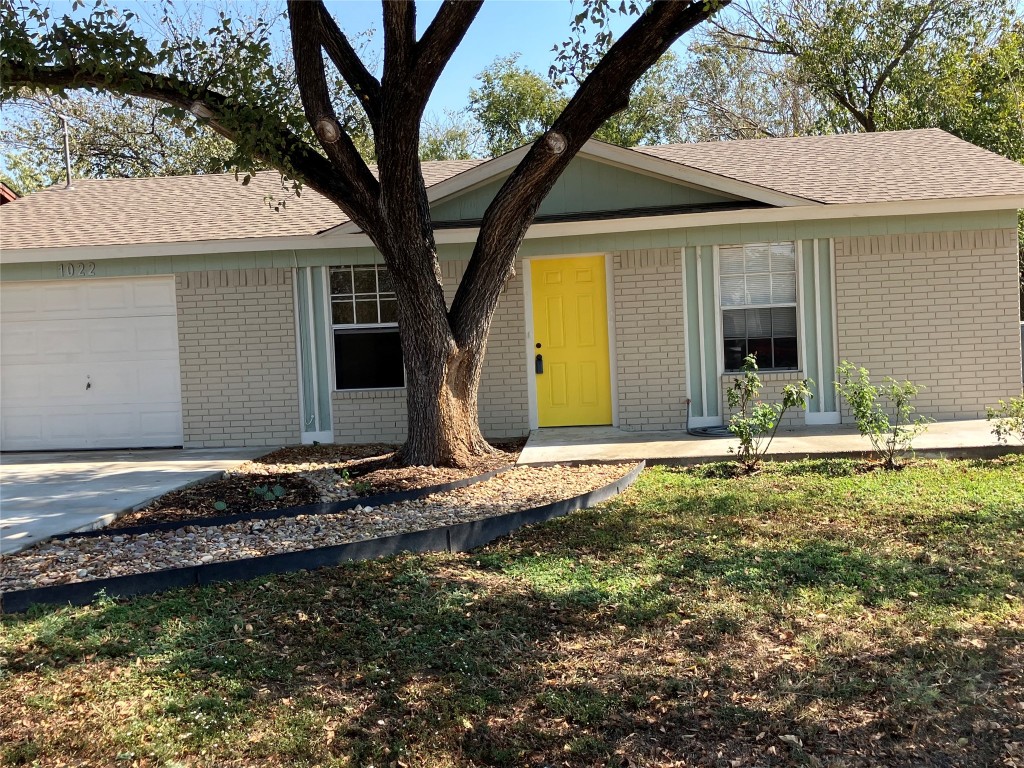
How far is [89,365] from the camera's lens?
1193cm

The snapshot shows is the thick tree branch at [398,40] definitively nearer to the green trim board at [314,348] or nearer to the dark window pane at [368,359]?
the green trim board at [314,348]

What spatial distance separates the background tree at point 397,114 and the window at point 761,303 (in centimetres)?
347

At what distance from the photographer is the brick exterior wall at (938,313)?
1053 centimetres

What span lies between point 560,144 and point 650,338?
3.73 metres

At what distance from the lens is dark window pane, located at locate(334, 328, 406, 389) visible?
37.8ft

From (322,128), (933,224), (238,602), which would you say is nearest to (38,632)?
(238,602)

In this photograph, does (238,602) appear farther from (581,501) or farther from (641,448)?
(641,448)

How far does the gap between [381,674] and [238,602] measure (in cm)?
131

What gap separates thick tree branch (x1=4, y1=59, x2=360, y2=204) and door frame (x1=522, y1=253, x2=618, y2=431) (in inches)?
132

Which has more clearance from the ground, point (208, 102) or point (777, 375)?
point (208, 102)

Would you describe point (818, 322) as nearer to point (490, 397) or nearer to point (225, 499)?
point (490, 397)

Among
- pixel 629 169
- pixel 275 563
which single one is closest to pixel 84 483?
pixel 275 563

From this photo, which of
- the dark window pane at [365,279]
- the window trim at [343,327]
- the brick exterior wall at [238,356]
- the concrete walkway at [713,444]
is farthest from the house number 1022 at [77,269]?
the concrete walkway at [713,444]

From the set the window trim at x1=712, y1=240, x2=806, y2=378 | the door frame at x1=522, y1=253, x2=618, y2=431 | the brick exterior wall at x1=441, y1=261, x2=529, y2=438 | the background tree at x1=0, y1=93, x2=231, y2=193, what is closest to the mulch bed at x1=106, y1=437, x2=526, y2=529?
the brick exterior wall at x1=441, y1=261, x2=529, y2=438
